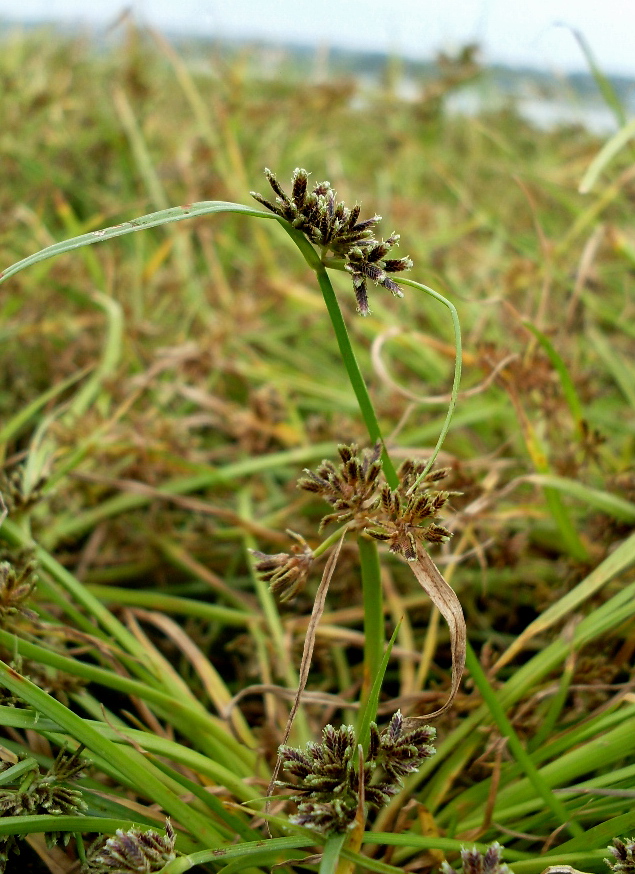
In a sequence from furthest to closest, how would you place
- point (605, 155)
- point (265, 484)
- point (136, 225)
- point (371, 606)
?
point (265, 484), point (605, 155), point (371, 606), point (136, 225)

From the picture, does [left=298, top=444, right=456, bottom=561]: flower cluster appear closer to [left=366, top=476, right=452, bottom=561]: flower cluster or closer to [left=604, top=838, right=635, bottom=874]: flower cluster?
[left=366, top=476, right=452, bottom=561]: flower cluster

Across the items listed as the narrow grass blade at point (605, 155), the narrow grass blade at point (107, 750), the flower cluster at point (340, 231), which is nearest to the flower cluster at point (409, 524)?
the flower cluster at point (340, 231)

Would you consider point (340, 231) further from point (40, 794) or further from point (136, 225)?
point (40, 794)

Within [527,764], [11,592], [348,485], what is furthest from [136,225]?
[527,764]

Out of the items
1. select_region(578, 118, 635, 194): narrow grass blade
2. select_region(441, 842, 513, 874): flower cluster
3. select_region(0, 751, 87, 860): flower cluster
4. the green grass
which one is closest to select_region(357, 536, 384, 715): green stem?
the green grass

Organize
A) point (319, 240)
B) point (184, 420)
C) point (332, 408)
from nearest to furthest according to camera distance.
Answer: point (319, 240), point (184, 420), point (332, 408)

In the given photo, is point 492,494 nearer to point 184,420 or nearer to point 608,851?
point 608,851

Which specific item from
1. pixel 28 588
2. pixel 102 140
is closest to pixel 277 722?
pixel 28 588
